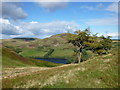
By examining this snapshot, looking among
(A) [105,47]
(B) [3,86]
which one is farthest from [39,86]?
(A) [105,47]

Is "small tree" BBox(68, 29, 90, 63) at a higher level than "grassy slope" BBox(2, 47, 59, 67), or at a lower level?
higher

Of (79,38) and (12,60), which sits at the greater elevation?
(79,38)

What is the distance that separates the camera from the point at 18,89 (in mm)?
16672

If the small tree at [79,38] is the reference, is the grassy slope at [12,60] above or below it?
below

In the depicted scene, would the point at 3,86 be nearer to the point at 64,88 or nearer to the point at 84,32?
the point at 64,88

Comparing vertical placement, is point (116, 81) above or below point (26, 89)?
above

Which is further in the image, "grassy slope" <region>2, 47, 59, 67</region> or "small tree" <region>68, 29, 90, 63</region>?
"small tree" <region>68, 29, 90, 63</region>

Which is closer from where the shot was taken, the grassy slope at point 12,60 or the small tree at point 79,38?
the grassy slope at point 12,60

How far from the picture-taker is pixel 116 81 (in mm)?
15602

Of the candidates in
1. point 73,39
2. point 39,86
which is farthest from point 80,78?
point 73,39

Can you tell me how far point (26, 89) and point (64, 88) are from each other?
4.80 meters

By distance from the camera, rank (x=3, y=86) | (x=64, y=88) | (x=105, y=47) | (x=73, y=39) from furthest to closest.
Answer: (x=105, y=47) → (x=73, y=39) → (x=3, y=86) → (x=64, y=88)

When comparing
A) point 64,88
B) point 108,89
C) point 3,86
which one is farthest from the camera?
point 3,86

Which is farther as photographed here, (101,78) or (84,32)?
(84,32)
